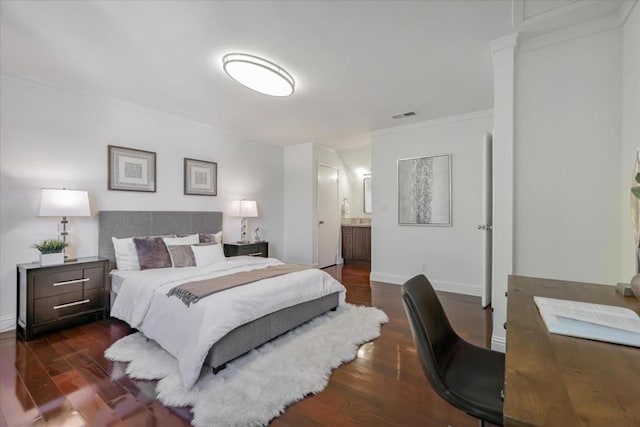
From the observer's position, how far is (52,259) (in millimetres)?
2750

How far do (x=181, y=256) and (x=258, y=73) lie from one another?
2150 millimetres

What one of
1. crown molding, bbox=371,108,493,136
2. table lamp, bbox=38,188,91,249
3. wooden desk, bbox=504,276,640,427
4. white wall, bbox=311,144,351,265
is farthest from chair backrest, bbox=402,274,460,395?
white wall, bbox=311,144,351,265

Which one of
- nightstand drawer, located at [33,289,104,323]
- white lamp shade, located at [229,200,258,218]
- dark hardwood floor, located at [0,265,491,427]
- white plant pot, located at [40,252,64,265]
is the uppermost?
white lamp shade, located at [229,200,258,218]

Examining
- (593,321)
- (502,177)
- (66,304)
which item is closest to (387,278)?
(502,177)

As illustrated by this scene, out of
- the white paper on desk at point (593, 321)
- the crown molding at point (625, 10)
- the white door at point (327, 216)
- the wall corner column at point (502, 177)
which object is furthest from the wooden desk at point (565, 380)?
the white door at point (327, 216)

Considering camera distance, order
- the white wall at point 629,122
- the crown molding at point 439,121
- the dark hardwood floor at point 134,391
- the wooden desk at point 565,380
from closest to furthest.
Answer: the wooden desk at point 565,380 → the dark hardwood floor at point 134,391 → the white wall at point 629,122 → the crown molding at point 439,121

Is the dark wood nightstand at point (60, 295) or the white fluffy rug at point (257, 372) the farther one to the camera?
the dark wood nightstand at point (60, 295)

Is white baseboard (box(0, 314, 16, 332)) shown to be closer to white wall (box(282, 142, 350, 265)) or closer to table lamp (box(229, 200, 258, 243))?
table lamp (box(229, 200, 258, 243))

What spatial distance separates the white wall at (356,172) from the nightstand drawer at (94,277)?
183 inches

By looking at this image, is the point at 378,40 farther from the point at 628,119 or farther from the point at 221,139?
the point at 221,139

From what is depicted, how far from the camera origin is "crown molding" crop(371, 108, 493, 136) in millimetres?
3865

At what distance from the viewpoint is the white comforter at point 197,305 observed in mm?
1947

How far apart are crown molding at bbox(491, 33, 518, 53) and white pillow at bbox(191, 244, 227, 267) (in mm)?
3406

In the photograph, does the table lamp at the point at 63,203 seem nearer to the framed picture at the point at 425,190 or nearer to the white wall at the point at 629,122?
the framed picture at the point at 425,190
